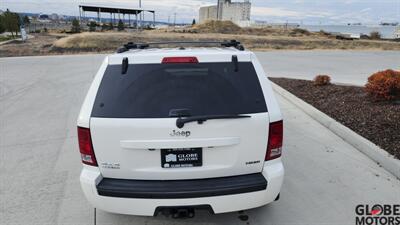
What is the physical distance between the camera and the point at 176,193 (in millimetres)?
2811

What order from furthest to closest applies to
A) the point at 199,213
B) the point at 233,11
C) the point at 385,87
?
the point at 233,11, the point at 385,87, the point at 199,213

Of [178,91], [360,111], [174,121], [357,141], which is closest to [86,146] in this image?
[174,121]

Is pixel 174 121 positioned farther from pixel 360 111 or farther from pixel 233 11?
pixel 233 11

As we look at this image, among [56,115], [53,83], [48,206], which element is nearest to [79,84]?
[53,83]

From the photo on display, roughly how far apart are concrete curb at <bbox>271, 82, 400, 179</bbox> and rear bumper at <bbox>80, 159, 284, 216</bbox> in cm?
245

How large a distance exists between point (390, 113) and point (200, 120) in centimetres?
503

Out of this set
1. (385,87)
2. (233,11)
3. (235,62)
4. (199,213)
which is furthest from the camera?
(233,11)

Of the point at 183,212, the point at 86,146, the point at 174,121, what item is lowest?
the point at 183,212

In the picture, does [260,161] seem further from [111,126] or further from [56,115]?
[56,115]

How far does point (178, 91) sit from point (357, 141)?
148 inches

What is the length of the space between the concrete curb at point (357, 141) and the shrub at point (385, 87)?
48.0 inches

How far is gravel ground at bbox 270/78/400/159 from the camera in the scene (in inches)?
215

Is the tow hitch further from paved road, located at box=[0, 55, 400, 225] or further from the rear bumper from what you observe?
paved road, located at box=[0, 55, 400, 225]
